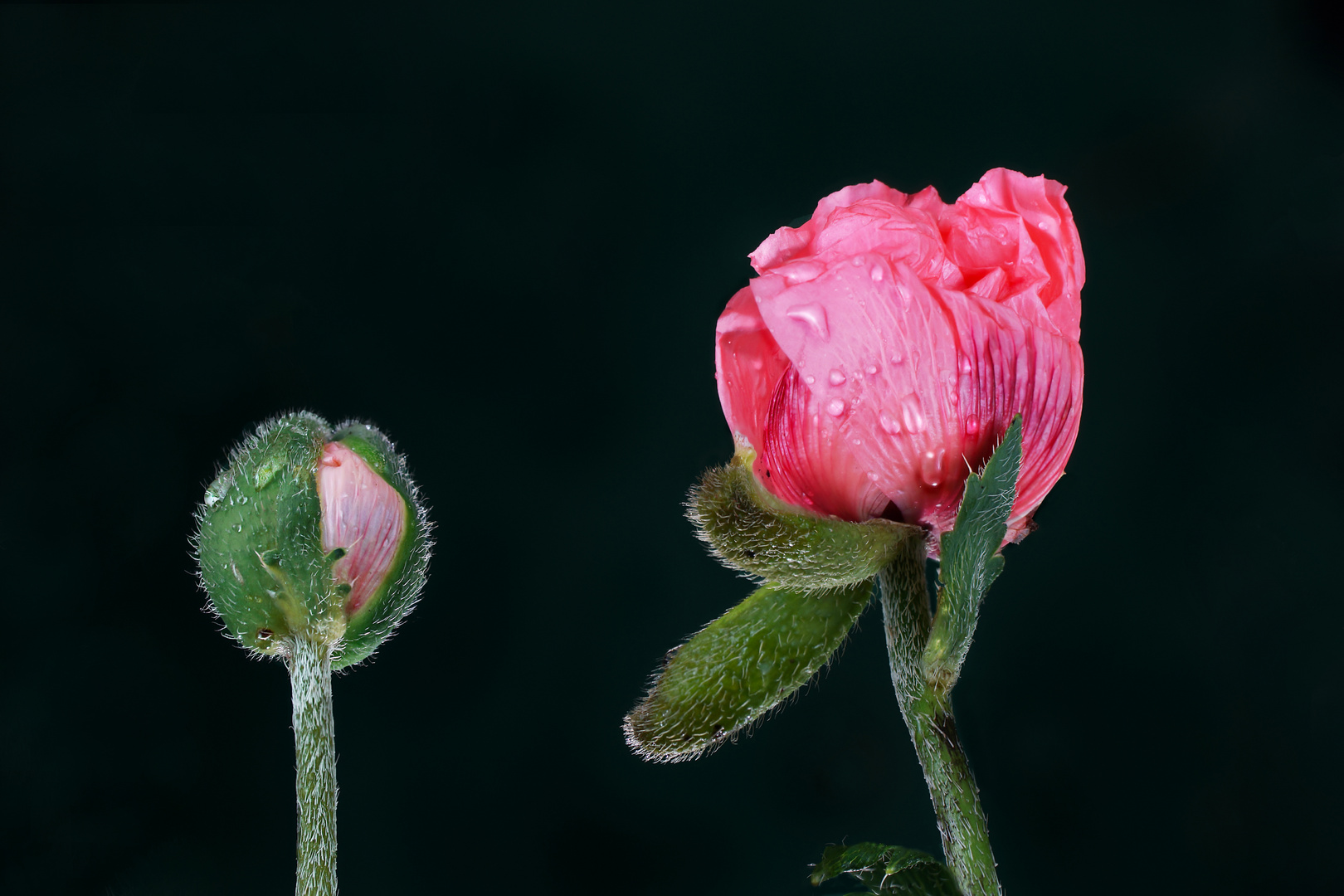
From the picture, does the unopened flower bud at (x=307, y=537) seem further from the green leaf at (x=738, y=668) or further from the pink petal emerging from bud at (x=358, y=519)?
the green leaf at (x=738, y=668)

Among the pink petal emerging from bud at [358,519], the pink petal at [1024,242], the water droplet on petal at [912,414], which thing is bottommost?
the water droplet on petal at [912,414]

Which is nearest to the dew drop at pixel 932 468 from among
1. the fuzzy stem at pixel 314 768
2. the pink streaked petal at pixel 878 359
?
the pink streaked petal at pixel 878 359

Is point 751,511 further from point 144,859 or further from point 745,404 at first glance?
point 144,859

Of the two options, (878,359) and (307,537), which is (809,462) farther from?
(307,537)

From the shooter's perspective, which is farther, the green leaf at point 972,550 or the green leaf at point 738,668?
the green leaf at point 738,668

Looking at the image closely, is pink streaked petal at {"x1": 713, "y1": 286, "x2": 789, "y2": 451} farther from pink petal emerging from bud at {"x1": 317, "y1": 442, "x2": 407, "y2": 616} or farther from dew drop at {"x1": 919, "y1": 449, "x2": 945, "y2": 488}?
pink petal emerging from bud at {"x1": 317, "y1": 442, "x2": 407, "y2": 616}

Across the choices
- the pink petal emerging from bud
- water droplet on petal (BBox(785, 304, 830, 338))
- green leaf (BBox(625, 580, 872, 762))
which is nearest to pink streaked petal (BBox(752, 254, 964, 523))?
water droplet on petal (BBox(785, 304, 830, 338))
